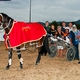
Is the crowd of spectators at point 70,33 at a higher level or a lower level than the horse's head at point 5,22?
lower

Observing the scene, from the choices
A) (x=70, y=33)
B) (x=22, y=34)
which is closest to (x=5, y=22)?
(x=22, y=34)

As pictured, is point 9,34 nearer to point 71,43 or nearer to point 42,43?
point 42,43

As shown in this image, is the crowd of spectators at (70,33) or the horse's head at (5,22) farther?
the crowd of spectators at (70,33)

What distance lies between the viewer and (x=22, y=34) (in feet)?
24.7

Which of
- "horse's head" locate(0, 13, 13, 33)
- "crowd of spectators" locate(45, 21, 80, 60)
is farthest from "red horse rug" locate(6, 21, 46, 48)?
"crowd of spectators" locate(45, 21, 80, 60)

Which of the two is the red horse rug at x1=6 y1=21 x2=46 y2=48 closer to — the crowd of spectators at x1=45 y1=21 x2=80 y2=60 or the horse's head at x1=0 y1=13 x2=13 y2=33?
the horse's head at x1=0 y1=13 x2=13 y2=33

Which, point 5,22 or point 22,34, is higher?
point 5,22

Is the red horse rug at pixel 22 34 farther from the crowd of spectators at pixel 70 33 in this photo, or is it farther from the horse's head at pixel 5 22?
the crowd of spectators at pixel 70 33

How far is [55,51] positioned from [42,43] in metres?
1.51

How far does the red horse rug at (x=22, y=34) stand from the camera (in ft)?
24.3

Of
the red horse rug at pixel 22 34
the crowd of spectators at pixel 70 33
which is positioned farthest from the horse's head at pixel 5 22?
the crowd of spectators at pixel 70 33

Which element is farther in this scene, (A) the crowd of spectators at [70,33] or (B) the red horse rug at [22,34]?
(A) the crowd of spectators at [70,33]

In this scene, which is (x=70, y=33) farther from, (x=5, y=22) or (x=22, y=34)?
(x=5, y=22)

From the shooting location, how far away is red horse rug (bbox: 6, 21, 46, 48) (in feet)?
24.3
